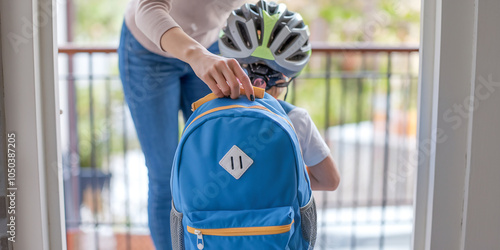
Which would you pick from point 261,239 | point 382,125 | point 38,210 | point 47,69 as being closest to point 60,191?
point 38,210

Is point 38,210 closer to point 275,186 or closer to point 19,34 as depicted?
point 19,34

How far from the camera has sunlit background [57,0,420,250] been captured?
8.74ft

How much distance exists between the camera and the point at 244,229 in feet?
2.64

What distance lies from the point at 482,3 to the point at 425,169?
0.35m

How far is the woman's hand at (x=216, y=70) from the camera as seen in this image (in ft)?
2.81

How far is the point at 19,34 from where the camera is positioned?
908 mm

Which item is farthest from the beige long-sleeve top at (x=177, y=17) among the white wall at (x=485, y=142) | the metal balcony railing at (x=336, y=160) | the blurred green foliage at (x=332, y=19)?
the blurred green foliage at (x=332, y=19)

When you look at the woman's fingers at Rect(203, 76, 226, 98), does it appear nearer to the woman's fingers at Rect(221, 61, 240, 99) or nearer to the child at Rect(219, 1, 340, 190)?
the woman's fingers at Rect(221, 61, 240, 99)

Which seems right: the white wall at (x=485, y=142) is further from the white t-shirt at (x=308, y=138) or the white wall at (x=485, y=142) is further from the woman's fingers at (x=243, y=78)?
the woman's fingers at (x=243, y=78)

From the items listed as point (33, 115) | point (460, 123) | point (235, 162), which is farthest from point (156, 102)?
point (460, 123)

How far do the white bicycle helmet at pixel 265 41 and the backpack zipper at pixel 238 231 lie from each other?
1.24 ft

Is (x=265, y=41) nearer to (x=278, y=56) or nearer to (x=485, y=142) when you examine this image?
(x=278, y=56)

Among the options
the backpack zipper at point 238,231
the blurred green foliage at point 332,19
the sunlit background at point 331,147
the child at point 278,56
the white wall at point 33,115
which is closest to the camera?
the backpack zipper at point 238,231

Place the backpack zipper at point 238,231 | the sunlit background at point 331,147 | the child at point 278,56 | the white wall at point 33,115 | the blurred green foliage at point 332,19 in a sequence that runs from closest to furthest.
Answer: the backpack zipper at point 238,231 < the white wall at point 33,115 < the child at point 278,56 < the sunlit background at point 331,147 < the blurred green foliage at point 332,19
